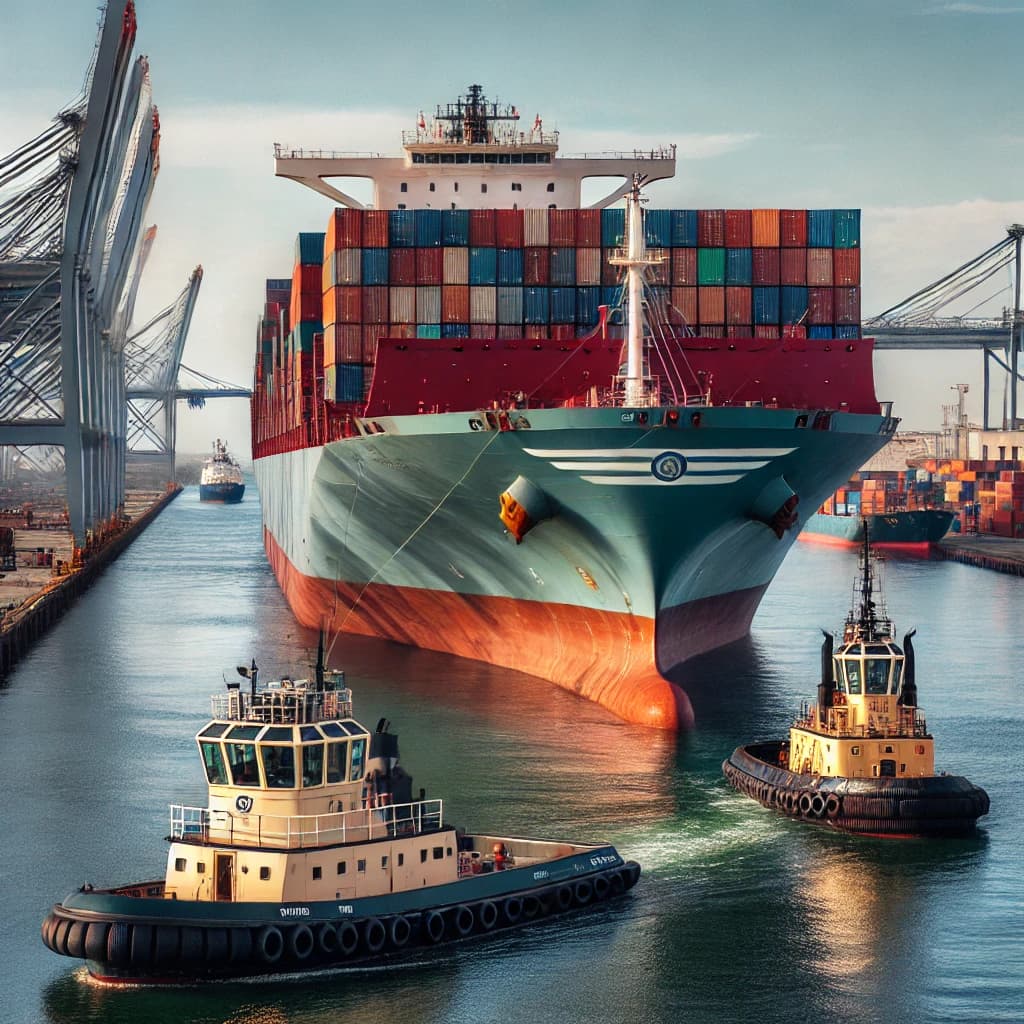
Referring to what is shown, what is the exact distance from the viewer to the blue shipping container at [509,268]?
5469cm

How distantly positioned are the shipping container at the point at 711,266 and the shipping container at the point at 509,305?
580 centimetres

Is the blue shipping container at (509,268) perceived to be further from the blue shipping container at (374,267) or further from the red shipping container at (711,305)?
the red shipping container at (711,305)

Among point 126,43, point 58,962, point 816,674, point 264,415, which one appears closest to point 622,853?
point 58,962

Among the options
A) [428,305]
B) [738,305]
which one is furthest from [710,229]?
[428,305]

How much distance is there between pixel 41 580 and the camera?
3602 inches

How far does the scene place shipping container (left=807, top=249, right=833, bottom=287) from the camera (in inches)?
2173

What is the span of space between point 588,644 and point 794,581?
53836 mm

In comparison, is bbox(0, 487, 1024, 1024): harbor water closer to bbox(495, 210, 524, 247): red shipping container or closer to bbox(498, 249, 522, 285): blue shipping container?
bbox(498, 249, 522, 285): blue shipping container

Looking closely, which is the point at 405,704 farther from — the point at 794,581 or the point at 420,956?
the point at 794,581

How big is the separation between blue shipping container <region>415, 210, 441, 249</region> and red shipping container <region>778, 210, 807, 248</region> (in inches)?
431

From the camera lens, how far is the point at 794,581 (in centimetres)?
9881

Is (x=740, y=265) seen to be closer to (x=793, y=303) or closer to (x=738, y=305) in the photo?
(x=738, y=305)

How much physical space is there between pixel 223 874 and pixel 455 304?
1214 inches

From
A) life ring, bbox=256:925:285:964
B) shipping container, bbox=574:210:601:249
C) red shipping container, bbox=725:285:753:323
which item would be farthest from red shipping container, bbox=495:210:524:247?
life ring, bbox=256:925:285:964
